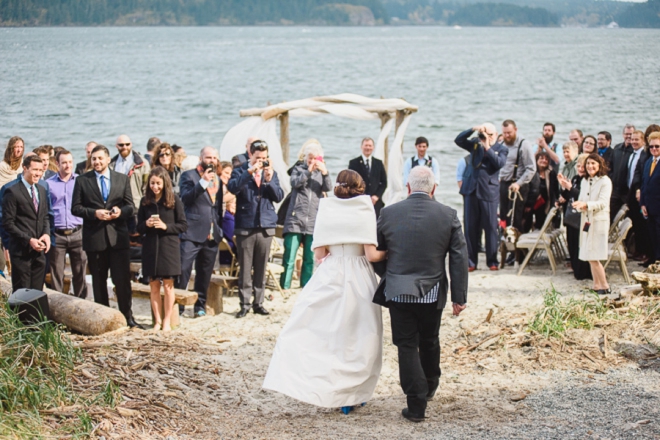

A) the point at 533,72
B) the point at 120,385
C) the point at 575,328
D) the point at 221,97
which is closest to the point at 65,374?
the point at 120,385

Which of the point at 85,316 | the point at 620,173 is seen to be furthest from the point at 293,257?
the point at 620,173

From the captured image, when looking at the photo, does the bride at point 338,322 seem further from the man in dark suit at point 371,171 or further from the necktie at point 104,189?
the man in dark suit at point 371,171

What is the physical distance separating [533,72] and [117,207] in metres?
63.0

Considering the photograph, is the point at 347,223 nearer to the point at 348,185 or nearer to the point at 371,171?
the point at 348,185

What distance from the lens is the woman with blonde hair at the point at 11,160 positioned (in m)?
8.84

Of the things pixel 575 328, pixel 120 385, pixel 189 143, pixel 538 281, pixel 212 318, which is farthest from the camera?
pixel 189 143

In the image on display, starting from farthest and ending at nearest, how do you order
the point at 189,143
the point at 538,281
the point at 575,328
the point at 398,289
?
the point at 189,143 → the point at 538,281 → the point at 575,328 → the point at 398,289

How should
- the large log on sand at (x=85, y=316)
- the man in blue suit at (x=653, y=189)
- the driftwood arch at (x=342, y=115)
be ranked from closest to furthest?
the large log on sand at (x=85, y=316), the man in blue suit at (x=653, y=189), the driftwood arch at (x=342, y=115)

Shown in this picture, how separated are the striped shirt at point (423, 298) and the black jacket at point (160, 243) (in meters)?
3.09

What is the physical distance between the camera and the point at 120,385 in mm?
5902

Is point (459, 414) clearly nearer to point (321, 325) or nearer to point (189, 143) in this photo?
point (321, 325)

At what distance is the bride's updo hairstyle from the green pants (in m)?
3.72

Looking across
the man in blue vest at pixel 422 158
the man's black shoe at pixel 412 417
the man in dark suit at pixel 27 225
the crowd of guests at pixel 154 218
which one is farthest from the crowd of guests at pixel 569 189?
the man in dark suit at pixel 27 225

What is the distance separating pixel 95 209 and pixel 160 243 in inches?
27.9
